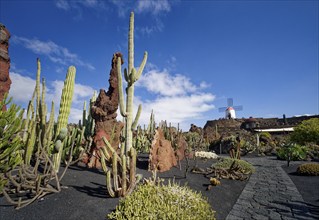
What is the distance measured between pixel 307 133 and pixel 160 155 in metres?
16.8

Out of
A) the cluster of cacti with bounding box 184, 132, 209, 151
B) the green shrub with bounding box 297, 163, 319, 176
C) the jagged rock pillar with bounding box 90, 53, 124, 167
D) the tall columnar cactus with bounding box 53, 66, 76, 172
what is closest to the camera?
the tall columnar cactus with bounding box 53, 66, 76, 172

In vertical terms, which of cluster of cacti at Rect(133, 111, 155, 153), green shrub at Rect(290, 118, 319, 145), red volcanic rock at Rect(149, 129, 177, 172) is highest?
Answer: green shrub at Rect(290, 118, 319, 145)

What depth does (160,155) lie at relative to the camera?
7.89 metres

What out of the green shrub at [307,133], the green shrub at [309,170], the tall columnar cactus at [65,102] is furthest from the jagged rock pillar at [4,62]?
the green shrub at [307,133]

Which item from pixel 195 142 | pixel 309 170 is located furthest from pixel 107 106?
pixel 195 142

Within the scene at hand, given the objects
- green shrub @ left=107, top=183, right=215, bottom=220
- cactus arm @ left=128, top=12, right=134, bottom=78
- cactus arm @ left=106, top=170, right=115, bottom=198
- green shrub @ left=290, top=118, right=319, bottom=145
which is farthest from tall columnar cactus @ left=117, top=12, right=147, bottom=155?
green shrub @ left=290, top=118, right=319, bottom=145

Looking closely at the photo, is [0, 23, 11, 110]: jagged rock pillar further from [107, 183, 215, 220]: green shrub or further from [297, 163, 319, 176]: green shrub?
[297, 163, 319, 176]: green shrub

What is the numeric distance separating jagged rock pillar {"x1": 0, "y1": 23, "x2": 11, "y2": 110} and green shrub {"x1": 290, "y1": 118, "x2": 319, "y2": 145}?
72.0ft

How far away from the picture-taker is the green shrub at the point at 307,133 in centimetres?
1799

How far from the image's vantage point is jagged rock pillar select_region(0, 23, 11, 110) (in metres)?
7.97

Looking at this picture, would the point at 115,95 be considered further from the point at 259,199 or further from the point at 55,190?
the point at 259,199

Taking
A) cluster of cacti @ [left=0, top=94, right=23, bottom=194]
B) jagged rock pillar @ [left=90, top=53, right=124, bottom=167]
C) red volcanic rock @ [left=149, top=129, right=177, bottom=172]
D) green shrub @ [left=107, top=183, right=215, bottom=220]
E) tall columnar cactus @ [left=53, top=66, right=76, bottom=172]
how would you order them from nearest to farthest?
green shrub @ [left=107, top=183, right=215, bottom=220] → cluster of cacti @ [left=0, top=94, right=23, bottom=194] → tall columnar cactus @ [left=53, top=66, right=76, bottom=172] → jagged rock pillar @ [left=90, top=53, right=124, bottom=167] → red volcanic rock @ [left=149, top=129, right=177, bottom=172]

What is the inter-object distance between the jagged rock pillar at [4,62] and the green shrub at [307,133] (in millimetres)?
21958

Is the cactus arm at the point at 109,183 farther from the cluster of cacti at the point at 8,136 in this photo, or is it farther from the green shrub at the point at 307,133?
the green shrub at the point at 307,133
